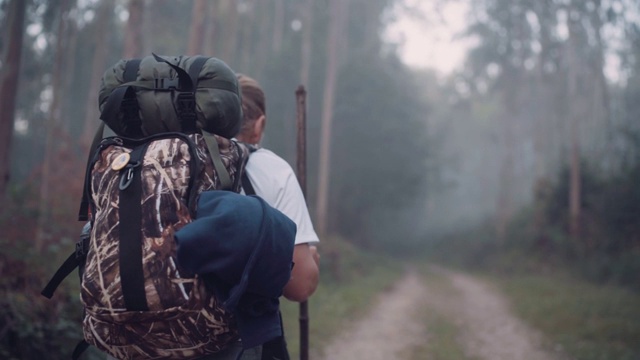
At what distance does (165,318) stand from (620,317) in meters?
8.95

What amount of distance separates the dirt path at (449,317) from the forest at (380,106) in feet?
10.3

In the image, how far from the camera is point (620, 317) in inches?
329

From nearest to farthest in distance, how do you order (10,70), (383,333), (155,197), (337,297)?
1. (155,197)
2. (10,70)
3. (383,333)
4. (337,297)

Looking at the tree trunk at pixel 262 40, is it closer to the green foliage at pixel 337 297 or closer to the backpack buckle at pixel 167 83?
the green foliage at pixel 337 297

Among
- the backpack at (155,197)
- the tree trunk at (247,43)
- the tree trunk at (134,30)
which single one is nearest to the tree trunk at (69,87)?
the tree trunk at (247,43)

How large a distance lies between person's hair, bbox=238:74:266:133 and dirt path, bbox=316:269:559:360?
5.05m

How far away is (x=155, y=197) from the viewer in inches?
61.8

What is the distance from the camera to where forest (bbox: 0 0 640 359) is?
46.3 feet

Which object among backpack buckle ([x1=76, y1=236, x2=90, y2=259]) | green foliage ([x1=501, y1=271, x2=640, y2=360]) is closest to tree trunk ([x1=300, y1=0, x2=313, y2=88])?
green foliage ([x1=501, y1=271, x2=640, y2=360])

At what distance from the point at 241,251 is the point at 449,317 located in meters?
8.81

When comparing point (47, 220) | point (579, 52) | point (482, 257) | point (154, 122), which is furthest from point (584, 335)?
point (579, 52)

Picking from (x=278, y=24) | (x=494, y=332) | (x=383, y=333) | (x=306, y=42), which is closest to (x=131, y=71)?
(x=383, y=333)

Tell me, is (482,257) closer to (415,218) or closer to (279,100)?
(279,100)

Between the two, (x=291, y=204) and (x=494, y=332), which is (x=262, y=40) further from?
(x=291, y=204)
